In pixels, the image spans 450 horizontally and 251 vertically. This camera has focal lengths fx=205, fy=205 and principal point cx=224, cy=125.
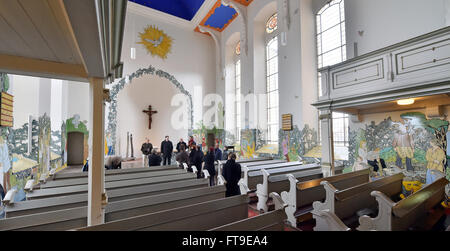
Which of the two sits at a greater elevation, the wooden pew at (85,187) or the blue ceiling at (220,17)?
the blue ceiling at (220,17)

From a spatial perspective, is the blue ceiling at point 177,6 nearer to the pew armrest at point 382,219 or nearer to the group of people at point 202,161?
the group of people at point 202,161

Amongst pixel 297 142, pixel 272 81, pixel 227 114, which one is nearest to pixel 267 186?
pixel 297 142

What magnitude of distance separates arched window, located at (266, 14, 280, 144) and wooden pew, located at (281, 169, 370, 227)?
4985mm

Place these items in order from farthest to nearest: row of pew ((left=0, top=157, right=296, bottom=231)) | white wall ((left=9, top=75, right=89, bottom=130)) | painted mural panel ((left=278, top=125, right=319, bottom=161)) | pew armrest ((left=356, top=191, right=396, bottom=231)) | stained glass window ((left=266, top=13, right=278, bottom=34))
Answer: stained glass window ((left=266, top=13, right=278, bottom=34)), painted mural panel ((left=278, top=125, right=319, bottom=161)), white wall ((left=9, top=75, right=89, bottom=130)), pew armrest ((left=356, top=191, right=396, bottom=231)), row of pew ((left=0, top=157, right=296, bottom=231))

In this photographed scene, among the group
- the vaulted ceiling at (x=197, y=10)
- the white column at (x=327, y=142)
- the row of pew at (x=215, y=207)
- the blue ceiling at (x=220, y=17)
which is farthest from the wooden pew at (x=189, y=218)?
the blue ceiling at (x=220, y=17)

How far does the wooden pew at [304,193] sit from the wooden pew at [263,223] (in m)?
1.22

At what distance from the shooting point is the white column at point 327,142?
4451mm

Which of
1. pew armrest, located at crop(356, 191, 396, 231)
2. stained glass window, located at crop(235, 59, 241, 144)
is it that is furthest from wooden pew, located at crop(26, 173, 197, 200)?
stained glass window, located at crop(235, 59, 241, 144)

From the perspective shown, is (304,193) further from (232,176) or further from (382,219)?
(382,219)

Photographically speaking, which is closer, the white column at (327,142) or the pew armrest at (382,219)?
the pew armrest at (382,219)

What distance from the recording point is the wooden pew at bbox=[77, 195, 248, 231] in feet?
5.35

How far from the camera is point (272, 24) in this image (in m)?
9.32

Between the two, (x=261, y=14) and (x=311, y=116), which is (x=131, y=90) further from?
(x=311, y=116)

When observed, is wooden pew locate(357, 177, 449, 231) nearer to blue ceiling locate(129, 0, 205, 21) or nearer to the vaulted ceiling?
the vaulted ceiling
